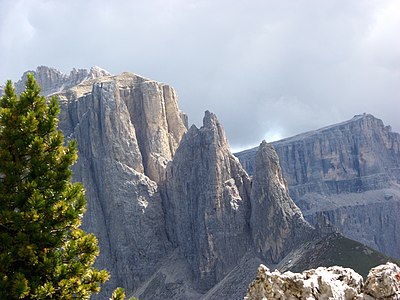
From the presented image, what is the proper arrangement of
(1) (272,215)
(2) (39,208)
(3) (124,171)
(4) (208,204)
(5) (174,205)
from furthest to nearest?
(5) (174,205) < (3) (124,171) < (4) (208,204) < (1) (272,215) < (2) (39,208)

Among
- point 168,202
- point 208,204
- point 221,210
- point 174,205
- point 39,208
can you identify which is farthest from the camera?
point 168,202

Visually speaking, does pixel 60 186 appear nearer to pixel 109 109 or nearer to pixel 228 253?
pixel 228 253

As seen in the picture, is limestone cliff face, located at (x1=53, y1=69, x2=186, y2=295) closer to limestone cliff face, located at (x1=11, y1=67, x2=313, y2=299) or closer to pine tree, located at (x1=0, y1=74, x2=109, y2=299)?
limestone cliff face, located at (x1=11, y1=67, x2=313, y2=299)

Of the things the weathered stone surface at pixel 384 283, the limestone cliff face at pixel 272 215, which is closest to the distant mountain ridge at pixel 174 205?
the limestone cliff face at pixel 272 215

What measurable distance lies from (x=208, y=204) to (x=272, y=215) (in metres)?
19.7

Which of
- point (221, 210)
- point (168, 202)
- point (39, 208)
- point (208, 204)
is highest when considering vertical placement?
point (168, 202)

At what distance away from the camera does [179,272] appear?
16538 cm

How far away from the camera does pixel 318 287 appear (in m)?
19.3

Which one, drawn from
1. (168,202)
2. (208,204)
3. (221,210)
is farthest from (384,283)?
(168,202)

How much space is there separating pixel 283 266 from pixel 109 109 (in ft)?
264

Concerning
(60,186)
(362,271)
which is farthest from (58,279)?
(362,271)

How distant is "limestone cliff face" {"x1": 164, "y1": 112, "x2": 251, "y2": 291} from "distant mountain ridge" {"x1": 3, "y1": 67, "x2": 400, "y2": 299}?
310 mm

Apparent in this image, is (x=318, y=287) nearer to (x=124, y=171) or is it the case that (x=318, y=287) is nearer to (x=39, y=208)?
(x=39, y=208)

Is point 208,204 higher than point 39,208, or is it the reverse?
point 208,204
